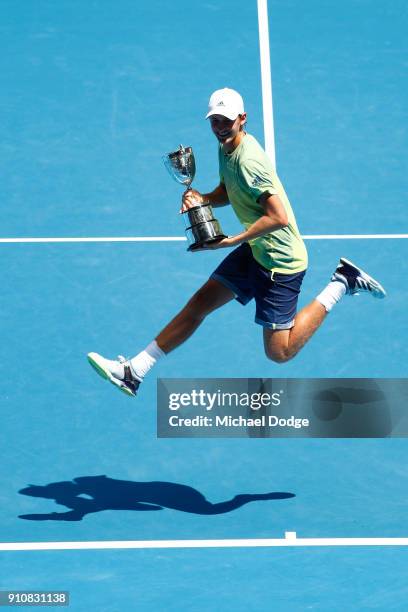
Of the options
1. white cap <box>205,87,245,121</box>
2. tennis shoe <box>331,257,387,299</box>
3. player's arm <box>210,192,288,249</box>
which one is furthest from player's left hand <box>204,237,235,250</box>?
tennis shoe <box>331,257,387,299</box>

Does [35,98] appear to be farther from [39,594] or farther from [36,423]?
[39,594]

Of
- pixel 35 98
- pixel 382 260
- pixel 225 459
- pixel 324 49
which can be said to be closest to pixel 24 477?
pixel 225 459

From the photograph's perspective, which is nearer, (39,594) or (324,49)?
(39,594)

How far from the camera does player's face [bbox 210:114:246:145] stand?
8.63m

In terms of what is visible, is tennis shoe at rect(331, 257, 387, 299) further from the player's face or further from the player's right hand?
the player's face

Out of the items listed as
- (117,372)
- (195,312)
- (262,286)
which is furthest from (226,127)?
(117,372)

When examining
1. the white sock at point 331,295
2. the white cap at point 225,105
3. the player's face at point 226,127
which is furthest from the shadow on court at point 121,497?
the white cap at point 225,105

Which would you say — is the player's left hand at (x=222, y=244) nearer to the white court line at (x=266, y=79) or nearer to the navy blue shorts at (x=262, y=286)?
the navy blue shorts at (x=262, y=286)

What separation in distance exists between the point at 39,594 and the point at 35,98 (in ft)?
23.8

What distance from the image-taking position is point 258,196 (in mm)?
8672

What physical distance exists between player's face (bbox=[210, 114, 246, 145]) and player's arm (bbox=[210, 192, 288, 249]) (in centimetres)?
43

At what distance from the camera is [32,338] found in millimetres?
10945

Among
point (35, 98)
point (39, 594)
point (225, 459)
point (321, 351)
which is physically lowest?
point (39, 594)

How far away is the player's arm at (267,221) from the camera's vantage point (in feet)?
28.3
